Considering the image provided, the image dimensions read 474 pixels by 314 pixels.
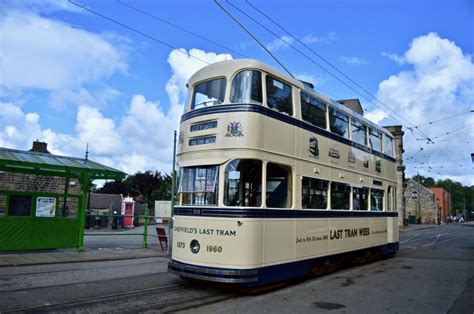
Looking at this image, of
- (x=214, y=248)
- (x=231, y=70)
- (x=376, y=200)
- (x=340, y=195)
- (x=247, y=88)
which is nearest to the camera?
(x=214, y=248)

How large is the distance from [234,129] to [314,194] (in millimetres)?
3002

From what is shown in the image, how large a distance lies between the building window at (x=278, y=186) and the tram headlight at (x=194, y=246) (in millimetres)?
1646

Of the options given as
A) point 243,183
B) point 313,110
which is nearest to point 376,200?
point 313,110

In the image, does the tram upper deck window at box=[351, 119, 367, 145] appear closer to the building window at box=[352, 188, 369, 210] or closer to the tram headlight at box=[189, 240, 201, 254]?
the building window at box=[352, 188, 369, 210]

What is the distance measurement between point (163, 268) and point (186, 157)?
3.95 metres

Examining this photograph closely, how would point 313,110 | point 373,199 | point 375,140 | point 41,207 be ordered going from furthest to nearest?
point 375,140, point 373,199, point 41,207, point 313,110

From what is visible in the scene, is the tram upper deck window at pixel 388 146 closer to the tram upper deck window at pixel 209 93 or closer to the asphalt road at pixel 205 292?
the asphalt road at pixel 205 292

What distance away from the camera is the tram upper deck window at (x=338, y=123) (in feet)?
38.4

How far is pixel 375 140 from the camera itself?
14922mm

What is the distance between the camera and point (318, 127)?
10797 millimetres

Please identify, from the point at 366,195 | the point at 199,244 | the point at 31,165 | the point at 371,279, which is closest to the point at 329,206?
the point at 371,279

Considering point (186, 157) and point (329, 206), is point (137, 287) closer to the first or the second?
point (186, 157)

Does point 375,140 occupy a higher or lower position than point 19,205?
higher

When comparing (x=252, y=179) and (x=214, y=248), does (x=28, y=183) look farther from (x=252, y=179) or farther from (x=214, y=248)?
(x=252, y=179)
